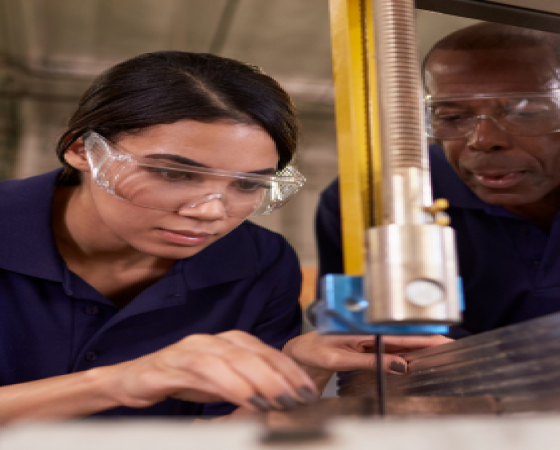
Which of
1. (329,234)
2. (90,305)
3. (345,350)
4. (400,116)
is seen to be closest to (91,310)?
(90,305)

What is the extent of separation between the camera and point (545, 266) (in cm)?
138

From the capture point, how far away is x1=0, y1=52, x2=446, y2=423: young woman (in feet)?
3.43

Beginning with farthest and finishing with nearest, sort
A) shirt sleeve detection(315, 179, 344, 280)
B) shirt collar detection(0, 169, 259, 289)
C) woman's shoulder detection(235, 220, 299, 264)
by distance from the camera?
shirt sleeve detection(315, 179, 344, 280) < woman's shoulder detection(235, 220, 299, 264) < shirt collar detection(0, 169, 259, 289)

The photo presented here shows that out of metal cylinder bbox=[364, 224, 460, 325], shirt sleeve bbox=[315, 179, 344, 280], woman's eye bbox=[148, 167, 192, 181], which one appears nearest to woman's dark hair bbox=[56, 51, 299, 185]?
woman's eye bbox=[148, 167, 192, 181]

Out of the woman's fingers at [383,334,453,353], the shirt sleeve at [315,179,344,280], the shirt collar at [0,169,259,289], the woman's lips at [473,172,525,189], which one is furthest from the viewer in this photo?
the shirt sleeve at [315,179,344,280]

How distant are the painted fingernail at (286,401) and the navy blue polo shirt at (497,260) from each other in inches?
38.3

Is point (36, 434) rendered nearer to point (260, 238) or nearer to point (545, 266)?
point (260, 238)

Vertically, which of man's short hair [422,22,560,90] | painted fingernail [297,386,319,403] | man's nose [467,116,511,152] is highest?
man's short hair [422,22,560,90]

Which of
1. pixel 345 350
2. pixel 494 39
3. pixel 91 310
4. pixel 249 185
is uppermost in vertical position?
pixel 494 39

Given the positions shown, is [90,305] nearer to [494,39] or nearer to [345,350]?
[345,350]

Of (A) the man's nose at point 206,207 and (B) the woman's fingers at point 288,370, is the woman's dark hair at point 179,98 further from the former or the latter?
(B) the woman's fingers at point 288,370

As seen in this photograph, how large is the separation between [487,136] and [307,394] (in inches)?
35.1

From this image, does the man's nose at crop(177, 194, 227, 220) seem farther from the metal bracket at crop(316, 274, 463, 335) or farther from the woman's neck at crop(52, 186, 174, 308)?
the metal bracket at crop(316, 274, 463, 335)

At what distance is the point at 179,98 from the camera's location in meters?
1.09
